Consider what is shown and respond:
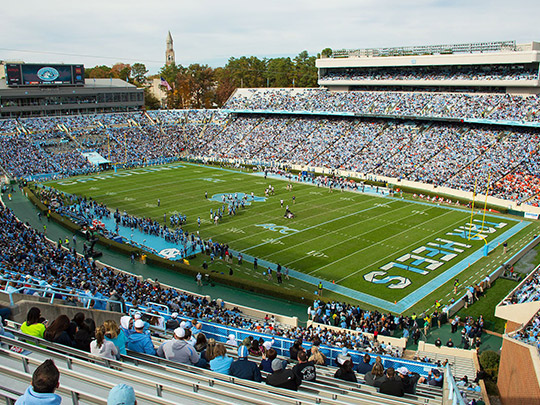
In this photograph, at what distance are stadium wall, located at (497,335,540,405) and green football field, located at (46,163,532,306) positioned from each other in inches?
300

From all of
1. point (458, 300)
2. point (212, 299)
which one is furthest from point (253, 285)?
point (458, 300)

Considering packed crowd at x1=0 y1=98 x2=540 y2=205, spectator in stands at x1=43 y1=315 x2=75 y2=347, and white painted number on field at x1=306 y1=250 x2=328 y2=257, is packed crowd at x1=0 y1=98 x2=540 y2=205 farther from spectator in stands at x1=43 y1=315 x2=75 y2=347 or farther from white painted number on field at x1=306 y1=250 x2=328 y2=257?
spectator in stands at x1=43 y1=315 x2=75 y2=347

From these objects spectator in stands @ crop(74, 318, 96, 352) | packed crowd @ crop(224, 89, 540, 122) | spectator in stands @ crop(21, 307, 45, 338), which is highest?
packed crowd @ crop(224, 89, 540, 122)

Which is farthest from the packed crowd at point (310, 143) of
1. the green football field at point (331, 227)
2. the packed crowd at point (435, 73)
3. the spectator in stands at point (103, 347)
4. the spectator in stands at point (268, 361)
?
the spectator in stands at point (103, 347)

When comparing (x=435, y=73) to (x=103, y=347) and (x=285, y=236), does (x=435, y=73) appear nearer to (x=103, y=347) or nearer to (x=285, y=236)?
(x=285, y=236)

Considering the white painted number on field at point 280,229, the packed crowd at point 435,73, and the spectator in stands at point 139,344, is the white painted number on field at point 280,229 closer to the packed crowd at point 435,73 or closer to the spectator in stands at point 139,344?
the spectator in stands at point 139,344

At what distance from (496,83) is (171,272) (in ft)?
128

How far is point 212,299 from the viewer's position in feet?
70.1

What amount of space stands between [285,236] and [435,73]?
33.8m

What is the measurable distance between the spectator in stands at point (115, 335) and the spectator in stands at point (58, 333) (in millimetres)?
502

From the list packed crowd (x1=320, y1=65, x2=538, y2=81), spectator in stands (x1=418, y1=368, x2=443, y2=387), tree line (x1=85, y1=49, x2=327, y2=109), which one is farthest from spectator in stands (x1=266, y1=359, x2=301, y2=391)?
tree line (x1=85, y1=49, x2=327, y2=109)

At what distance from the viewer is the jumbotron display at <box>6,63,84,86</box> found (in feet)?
194

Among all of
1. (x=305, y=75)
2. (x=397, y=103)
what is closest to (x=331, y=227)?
(x=397, y=103)

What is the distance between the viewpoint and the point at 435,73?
53.1 meters
